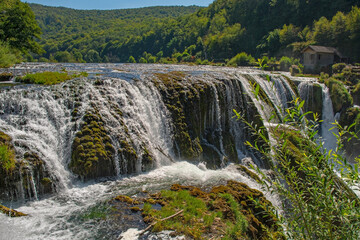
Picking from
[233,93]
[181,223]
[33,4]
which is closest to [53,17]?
[33,4]

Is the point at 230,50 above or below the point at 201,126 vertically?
above

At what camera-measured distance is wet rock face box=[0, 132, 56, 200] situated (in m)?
8.36

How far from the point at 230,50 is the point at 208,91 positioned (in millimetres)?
49686

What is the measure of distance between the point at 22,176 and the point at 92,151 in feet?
8.25

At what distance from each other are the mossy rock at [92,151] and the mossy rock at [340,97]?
66.5 feet

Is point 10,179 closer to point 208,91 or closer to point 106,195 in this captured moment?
point 106,195

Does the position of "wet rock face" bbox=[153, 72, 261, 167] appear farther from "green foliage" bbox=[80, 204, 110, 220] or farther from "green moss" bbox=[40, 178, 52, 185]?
"green moss" bbox=[40, 178, 52, 185]

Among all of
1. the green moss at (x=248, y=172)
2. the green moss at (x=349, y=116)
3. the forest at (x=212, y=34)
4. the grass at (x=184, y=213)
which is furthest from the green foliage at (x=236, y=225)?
the forest at (x=212, y=34)

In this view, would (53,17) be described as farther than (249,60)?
Yes

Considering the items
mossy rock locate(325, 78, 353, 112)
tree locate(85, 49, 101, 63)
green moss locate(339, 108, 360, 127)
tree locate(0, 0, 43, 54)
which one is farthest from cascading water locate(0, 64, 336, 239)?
tree locate(85, 49, 101, 63)

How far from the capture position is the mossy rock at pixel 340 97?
74.7ft

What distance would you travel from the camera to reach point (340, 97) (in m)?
22.9

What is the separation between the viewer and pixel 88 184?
974 centimetres

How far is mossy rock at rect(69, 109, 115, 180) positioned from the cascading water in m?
0.06
